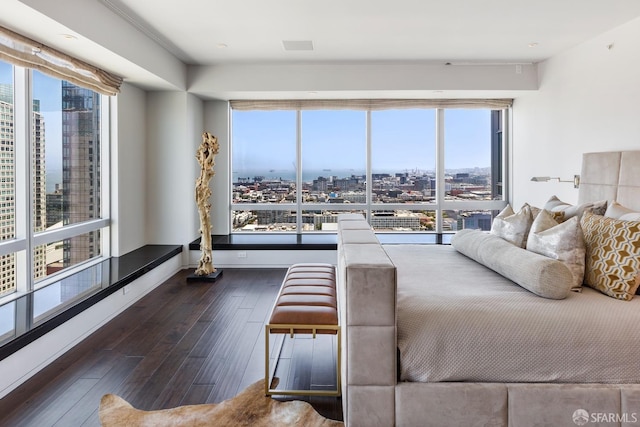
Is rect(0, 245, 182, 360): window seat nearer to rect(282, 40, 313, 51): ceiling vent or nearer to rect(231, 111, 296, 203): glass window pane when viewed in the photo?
rect(231, 111, 296, 203): glass window pane

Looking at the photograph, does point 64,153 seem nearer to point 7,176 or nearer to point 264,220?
point 7,176

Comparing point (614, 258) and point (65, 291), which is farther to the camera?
point (65, 291)

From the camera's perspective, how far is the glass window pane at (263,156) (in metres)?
5.73

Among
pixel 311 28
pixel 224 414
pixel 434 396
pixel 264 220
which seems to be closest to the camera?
pixel 434 396

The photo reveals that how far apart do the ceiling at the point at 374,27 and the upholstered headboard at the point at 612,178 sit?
1.20m

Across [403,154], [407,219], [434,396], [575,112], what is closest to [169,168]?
[403,154]

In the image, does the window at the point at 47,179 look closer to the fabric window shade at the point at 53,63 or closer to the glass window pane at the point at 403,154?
the fabric window shade at the point at 53,63

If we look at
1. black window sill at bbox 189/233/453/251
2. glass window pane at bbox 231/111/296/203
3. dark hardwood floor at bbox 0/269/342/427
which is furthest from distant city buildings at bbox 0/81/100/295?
glass window pane at bbox 231/111/296/203

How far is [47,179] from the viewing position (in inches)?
133

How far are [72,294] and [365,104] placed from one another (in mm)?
4115

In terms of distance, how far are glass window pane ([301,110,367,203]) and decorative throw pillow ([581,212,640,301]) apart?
12.5 feet

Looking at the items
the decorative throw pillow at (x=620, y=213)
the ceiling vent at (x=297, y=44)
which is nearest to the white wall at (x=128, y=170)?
the ceiling vent at (x=297, y=44)

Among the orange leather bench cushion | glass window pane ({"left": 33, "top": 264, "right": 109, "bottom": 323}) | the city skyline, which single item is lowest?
glass window pane ({"left": 33, "top": 264, "right": 109, "bottom": 323})

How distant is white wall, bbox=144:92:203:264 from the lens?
4.90 metres
